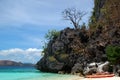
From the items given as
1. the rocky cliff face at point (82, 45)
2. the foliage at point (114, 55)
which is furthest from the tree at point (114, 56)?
the rocky cliff face at point (82, 45)

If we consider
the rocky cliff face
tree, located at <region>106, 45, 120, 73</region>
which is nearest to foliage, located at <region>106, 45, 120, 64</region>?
tree, located at <region>106, 45, 120, 73</region>

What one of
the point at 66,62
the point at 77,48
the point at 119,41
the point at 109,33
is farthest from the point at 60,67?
the point at 119,41

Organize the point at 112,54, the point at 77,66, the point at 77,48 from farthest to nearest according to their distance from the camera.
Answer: the point at 77,48
the point at 77,66
the point at 112,54

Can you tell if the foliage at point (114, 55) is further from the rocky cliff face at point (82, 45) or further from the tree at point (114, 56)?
the rocky cliff face at point (82, 45)

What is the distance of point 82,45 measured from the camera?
4934cm

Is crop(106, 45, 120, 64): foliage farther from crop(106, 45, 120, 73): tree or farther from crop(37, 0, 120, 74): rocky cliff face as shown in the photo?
crop(37, 0, 120, 74): rocky cliff face

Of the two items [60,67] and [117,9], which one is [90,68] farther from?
[60,67]

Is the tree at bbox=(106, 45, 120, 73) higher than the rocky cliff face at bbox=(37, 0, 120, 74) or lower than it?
lower

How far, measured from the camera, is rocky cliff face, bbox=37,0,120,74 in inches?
1610

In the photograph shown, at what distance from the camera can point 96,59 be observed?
40375mm

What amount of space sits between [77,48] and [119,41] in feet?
44.2

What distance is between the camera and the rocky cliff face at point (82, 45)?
40906 mm

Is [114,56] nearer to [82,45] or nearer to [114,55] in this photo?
[114,55]

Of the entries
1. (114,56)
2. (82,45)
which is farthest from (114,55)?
(82,45)
